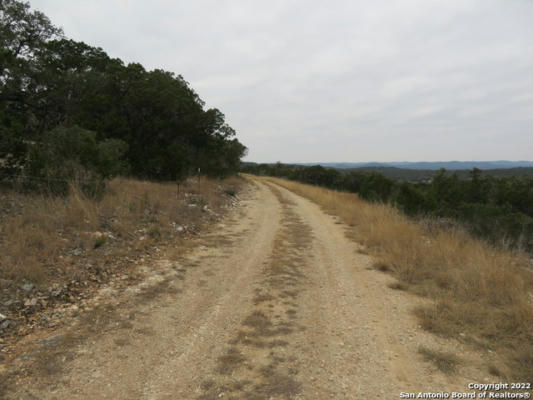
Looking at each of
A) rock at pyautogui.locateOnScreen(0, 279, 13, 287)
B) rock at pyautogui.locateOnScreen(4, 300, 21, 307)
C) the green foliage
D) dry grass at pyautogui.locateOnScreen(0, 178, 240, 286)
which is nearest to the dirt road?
rock at pyautogui.locateOnScreen(4, 300, 21, 307)

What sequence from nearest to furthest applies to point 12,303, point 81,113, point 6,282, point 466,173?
point 12,303 < point 6,282 < point 81,113 < point 466,173

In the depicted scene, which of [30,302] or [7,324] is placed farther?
[30,302]

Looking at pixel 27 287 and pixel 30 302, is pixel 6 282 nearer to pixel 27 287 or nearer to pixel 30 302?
pixel 27 287

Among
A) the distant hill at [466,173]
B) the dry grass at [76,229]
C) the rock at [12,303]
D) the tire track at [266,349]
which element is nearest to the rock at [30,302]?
the rock at [12,303]

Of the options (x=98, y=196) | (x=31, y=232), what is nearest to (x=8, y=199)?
(x=98, y=196)

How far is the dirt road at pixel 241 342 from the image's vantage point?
7.73ft

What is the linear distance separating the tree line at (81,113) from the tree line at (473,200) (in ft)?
39.0

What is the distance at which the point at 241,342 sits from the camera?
2990 mm

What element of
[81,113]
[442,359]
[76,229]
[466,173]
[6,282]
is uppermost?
[81,113]

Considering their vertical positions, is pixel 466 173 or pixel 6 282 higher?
pixel 466 173

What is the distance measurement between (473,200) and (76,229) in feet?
92.5

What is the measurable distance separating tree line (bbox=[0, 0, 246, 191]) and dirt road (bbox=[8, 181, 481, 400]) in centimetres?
581

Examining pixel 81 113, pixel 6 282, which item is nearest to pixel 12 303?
pixel 6 282

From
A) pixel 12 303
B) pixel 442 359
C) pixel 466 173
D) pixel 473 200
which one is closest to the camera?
pixel 442 359
